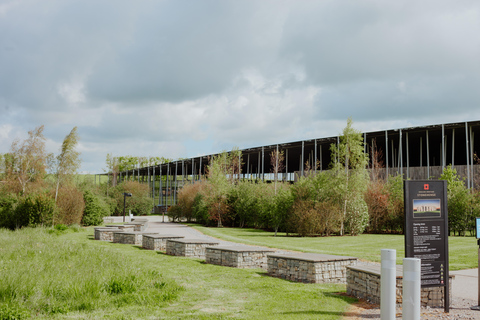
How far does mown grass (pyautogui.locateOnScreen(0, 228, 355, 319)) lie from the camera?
246 inches

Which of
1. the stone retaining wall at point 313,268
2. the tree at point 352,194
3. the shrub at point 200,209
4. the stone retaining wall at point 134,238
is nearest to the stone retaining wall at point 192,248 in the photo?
the stone retaining wall at point 313,268

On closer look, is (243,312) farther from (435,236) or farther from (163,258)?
(163,258)

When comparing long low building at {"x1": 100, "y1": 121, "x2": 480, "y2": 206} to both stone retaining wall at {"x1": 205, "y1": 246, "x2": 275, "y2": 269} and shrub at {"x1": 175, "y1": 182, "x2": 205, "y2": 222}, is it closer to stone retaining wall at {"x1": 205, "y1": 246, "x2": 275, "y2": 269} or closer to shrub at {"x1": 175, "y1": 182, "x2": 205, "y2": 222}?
shrub at {"x1": 175, "y1": 182, "x2": 205, "y2": 222}

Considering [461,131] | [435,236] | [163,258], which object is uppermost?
[461,131]

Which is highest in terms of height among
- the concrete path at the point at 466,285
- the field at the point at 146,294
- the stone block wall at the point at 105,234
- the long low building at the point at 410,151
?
the long low building at the point at 410,151

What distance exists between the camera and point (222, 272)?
1009cm

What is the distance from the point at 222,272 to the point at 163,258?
3523mm

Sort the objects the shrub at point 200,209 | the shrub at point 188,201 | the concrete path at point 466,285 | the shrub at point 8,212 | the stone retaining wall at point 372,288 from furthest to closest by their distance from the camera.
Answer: the shrub at point 188,201, the shrub at point 200,209, the shrub at point 8,212, the concrete path at point 466,285, the stone retaining wall at point 372,288

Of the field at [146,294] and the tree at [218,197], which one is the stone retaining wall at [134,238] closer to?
the field at [146,294]

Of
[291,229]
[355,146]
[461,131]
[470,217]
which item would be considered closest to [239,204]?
[291,229]

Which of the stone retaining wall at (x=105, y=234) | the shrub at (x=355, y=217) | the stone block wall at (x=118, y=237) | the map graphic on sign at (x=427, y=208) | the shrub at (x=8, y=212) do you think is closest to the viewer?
the map graphic on sign at (x=427, y=208)

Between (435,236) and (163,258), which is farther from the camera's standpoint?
(163,258)

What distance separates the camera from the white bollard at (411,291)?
4855 mm

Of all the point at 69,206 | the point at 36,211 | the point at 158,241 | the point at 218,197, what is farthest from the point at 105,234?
the point at 218,197
